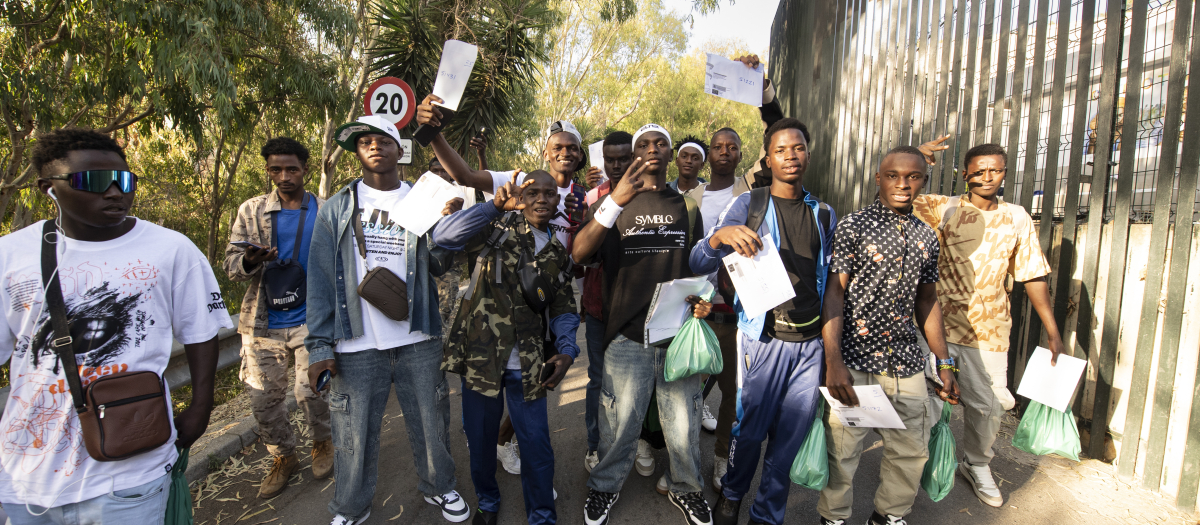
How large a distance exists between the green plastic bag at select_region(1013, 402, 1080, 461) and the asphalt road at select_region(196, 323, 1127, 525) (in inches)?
17.4

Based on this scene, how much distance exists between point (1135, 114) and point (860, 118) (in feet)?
11.5

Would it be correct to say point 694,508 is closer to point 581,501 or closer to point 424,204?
point 581,501

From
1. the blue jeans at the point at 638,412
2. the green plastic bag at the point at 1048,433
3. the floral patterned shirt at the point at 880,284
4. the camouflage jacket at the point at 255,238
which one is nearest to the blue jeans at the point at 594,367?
the blue jeans at the point at 638,412

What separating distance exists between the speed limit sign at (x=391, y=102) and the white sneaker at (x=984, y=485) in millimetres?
4122

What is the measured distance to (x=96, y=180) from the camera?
179cm

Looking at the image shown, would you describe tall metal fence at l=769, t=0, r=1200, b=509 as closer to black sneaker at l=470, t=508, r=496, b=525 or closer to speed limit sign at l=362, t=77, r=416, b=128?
black sneaker at l=470, t=508, r=496, b=525

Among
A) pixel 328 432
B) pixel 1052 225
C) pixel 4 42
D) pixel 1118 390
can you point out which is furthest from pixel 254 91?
pixel 1118 390

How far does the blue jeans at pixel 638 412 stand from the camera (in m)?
2.96

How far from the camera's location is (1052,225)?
415 cm

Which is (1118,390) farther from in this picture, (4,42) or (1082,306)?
(4,42)

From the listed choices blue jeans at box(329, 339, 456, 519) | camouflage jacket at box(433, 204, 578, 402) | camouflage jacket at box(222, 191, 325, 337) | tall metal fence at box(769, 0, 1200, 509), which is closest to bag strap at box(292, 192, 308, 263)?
camouflage jacket at box(222, 191, 325, 337)

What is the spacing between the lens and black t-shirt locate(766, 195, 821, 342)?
2.77 m

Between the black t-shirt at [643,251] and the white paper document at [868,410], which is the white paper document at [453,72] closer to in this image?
the black t-shirt at [643,251]

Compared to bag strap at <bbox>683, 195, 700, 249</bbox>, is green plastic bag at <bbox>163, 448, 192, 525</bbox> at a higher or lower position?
lower
